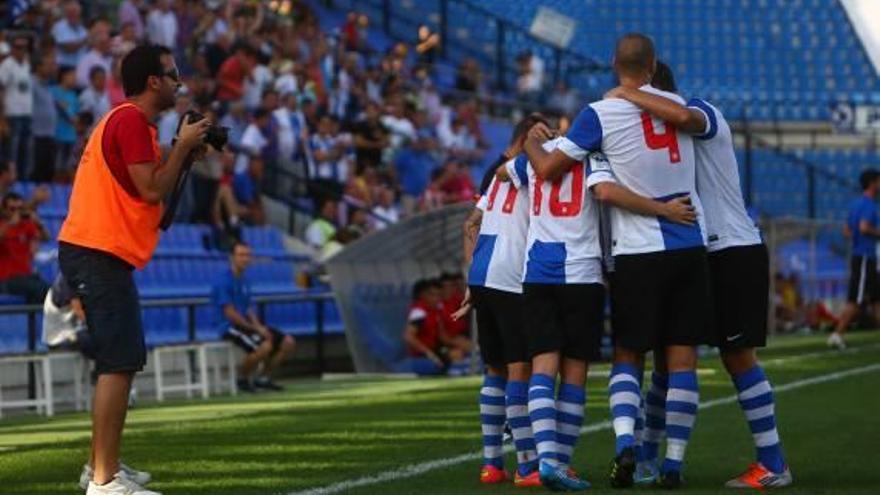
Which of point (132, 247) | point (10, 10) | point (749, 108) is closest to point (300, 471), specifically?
point (132, 247)

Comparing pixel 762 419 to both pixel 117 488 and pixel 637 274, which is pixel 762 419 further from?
pixel 117 488

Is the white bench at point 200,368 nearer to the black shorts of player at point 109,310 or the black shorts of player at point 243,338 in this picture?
the black shorts of player at point 243,338

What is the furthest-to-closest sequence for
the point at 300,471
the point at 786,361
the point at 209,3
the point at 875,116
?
the point at 875,116 < the point at 209,3 < the point at 786,361 < the point at 300,471

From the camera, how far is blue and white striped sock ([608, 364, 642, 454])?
375 inches

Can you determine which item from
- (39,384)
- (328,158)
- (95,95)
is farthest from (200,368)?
(328,158)

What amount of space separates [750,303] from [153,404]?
31.9 feet

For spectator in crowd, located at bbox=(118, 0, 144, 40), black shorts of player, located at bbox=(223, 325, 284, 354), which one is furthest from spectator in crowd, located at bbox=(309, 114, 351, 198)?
black shorts of player, located at bbox=(223, 325, 284, 354)

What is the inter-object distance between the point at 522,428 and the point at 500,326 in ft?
1.65

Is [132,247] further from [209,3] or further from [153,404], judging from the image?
[209,3]

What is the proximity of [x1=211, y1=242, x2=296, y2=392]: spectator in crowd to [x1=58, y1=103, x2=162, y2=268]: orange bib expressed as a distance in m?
11.1

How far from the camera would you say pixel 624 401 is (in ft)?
31.5

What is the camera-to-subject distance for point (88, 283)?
9.27m

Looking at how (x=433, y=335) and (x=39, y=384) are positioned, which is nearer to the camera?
(x=39, y=384)

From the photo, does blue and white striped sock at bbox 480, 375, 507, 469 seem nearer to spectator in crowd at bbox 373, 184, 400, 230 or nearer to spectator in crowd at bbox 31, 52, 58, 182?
spectator in crowd at bbox 31, 52, 58, 182
